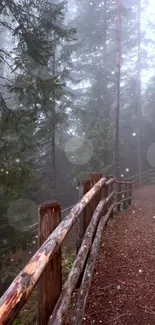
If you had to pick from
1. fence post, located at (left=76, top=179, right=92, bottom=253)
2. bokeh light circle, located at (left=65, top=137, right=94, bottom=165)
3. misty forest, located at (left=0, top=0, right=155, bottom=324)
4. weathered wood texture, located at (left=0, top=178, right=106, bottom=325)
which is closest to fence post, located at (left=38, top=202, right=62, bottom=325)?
weathered wood texture, located at (left=0, top=178, right=106, bottom=325)

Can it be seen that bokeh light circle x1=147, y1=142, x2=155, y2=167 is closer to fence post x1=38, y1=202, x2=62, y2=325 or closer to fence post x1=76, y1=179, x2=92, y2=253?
fence post x1=76, y1=179, x2=92, y2=253

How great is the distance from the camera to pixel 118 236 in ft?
24.9

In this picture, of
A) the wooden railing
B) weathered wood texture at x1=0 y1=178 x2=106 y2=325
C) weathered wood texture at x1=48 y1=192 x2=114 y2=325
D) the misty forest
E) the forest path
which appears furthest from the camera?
the misty forest

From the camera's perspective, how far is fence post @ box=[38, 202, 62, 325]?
2600 mm

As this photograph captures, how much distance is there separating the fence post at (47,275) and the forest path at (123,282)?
1.35 m

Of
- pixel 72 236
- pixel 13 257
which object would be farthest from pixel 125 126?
pixel 13 257

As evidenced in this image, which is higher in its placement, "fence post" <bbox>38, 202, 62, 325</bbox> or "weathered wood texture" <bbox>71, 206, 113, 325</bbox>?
"fence post" <bbox>38, 202, 62, 325</bbox>

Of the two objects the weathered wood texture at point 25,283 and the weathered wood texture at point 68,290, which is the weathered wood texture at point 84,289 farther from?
the weathered wood texture at point 25,283

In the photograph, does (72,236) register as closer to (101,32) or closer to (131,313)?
(131,313)

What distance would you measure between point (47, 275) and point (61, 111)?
15.8m

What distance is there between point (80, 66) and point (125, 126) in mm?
8411

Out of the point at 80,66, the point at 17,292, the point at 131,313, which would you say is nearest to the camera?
the point at 17,292

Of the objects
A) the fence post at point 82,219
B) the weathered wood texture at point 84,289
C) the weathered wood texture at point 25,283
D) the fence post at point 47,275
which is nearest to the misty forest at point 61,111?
the fence post at point 82,219

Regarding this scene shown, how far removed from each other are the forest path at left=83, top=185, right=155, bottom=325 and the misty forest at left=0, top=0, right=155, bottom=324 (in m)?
3.77
